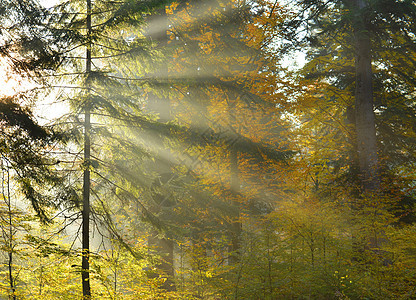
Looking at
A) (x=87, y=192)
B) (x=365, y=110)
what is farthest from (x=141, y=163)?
(x=365, y=110)

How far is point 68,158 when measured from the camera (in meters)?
6.46

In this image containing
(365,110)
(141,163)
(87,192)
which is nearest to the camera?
(87,192)

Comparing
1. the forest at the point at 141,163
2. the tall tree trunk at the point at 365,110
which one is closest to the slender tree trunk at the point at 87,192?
the forest at the point at 141,163

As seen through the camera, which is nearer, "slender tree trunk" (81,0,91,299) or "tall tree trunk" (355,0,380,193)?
"slender tree trunk" (81,0,91,299)

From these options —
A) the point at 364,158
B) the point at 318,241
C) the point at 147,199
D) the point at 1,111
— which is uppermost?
the point at 364,158

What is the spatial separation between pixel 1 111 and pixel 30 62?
1207 mm

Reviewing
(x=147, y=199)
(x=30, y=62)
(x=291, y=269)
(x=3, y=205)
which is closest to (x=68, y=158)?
(x=3, y=205)

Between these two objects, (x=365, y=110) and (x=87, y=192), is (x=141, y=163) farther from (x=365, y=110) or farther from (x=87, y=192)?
(x=365, y=110)

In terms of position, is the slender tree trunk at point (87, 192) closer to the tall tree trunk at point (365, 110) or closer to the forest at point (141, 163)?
the forest at point (141, 163)

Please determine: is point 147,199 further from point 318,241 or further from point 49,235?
point 318,241

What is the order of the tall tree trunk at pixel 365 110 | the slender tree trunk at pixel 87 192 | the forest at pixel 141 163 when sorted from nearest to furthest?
the forest at pixel 141 163
the slender tree trunk at pixel 87 192
the tall tree trunk at pixel 365 110

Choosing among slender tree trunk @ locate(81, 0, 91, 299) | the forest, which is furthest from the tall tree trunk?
slender tree trunk @ locate(81, 0, 91, 299)

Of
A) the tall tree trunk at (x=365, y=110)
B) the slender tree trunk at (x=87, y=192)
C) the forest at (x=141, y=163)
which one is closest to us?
the forest at (x=141, y=163)

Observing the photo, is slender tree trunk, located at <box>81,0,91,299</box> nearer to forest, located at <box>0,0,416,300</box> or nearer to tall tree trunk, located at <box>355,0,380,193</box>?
forest, located at <box>0,0,416,300</box>
